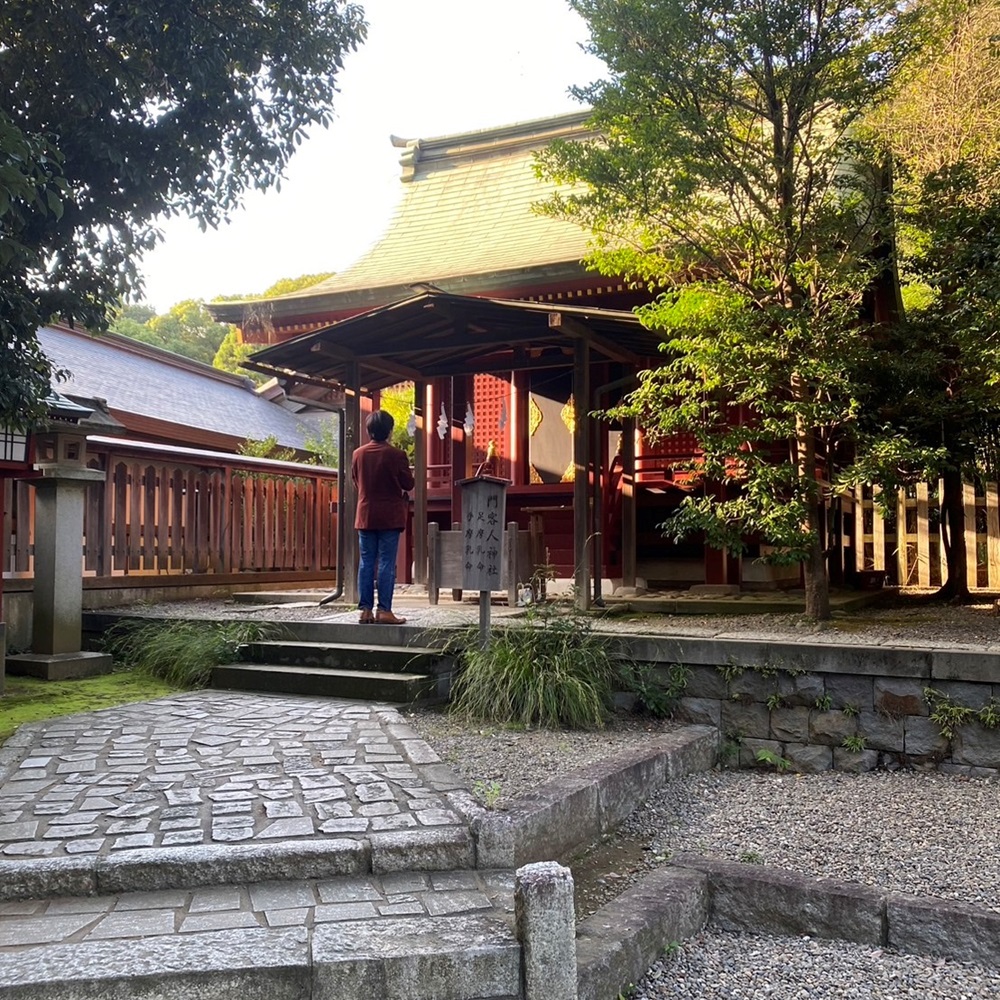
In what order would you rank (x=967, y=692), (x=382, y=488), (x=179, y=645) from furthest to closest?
(x=179, y=645) → (x=382, y=488) → (x=967, y=692)

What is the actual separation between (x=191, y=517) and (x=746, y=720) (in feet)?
24.8

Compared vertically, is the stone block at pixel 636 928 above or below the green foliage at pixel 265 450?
below

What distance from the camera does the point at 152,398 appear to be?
19.3 meters

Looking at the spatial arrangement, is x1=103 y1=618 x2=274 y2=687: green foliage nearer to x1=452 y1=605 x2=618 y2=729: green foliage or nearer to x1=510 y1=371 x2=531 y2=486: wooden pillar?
x1=452 y1=605 x2=618 y2=729: green foliage

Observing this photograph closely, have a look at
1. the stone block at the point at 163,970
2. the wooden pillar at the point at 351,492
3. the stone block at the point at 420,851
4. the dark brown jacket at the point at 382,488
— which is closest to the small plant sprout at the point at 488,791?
the stone block at the point at 420,851

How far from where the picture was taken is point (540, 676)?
225 inches

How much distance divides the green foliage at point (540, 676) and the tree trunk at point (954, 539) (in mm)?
5026

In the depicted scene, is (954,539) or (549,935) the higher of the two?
(954,539)

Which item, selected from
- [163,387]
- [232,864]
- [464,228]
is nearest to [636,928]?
[232,864]


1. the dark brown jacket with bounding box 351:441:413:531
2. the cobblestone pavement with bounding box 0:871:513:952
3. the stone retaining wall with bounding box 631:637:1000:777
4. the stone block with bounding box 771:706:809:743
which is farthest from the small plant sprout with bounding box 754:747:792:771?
the dark brown jacket with bounding box 351:441:413:531

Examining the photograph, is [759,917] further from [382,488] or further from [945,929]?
[382,488]

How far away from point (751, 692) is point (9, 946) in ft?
15.1

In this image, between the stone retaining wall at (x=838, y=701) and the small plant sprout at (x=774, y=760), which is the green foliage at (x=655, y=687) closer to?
the stone retaining wall at (x=838, y=701)

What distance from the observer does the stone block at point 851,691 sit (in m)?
5.57
